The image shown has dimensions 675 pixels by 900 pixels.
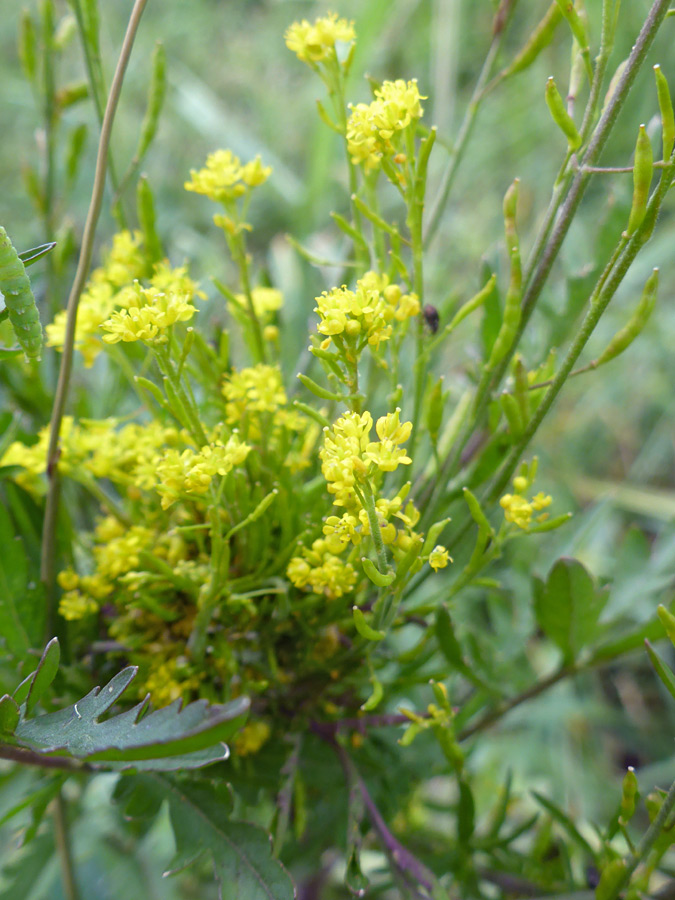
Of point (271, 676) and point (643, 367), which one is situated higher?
point (643, 367)

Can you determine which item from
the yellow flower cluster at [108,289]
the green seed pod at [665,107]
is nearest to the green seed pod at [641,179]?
the green seed pod at [665,107]

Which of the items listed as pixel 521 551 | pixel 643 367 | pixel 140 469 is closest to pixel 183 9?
pixel 643 367

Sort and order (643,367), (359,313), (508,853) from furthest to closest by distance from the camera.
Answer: (643,367)
(508,853)
(359,313)

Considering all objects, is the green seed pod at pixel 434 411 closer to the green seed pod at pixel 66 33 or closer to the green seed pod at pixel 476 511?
the green seed pod at pixel 476 511

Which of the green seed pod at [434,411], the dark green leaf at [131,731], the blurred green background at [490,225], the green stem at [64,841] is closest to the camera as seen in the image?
the dark green leaf at [131,731]

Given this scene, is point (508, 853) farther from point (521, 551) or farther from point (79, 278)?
point (79, 278)

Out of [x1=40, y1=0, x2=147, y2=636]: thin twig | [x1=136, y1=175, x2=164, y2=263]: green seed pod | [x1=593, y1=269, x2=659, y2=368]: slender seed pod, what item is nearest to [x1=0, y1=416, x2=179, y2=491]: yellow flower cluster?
[x1=40, y1=0, x2=147, y2=636]: thin twig
